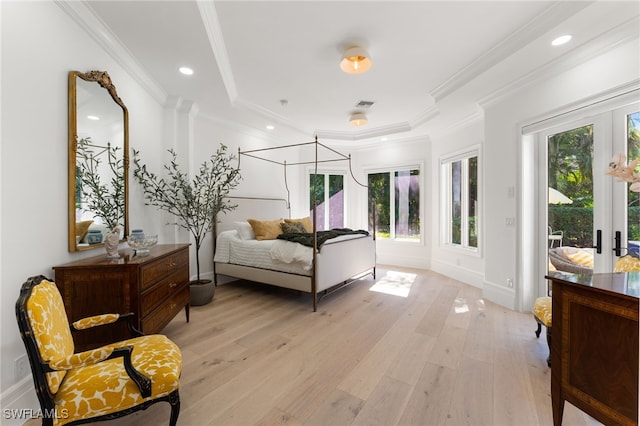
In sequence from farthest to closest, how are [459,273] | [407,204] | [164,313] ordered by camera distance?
1. [407,204]
2. [459,273]
3. [164,313]

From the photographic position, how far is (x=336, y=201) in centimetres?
650

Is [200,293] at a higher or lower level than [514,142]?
lower

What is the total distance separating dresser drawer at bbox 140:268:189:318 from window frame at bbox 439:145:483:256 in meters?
4.19

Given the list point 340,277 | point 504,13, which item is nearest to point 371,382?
point 340,277

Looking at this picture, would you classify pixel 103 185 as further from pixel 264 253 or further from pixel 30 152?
pixel 264 253

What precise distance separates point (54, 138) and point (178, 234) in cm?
211

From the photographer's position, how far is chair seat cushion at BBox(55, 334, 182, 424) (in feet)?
3.92

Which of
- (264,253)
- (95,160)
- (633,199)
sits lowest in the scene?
(264,253)

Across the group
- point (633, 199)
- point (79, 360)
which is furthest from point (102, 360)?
point (633, 199)

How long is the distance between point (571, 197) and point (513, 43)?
1678 millimetres

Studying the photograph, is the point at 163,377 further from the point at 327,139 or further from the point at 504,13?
the point at 327,139

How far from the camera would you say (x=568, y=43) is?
93.0 inches

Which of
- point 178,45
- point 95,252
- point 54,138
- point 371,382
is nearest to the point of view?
point 54,138

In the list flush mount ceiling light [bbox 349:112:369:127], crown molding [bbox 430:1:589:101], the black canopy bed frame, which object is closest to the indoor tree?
the black canopy bed frame
